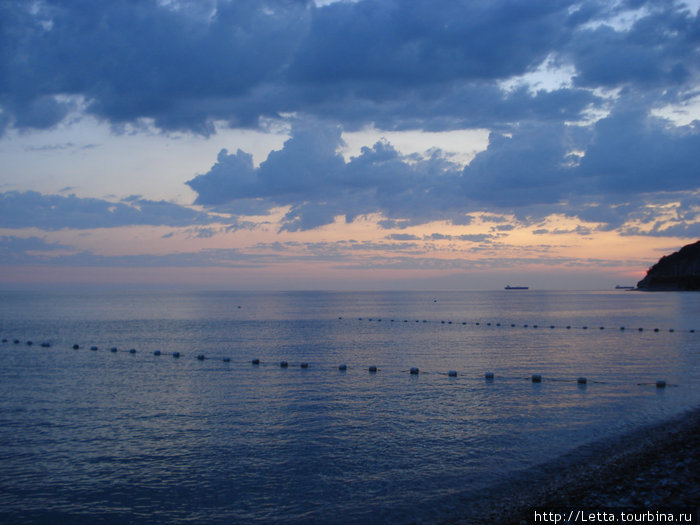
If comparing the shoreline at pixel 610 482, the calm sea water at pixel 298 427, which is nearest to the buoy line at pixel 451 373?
the calm sea water at pixel 298 427

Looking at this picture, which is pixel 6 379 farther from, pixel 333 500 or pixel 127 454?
pixel 333 500

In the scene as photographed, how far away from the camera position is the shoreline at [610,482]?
1352cm

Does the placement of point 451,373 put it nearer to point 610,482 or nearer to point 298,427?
point 298,427

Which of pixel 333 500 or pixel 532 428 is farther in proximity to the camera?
pixel 532 428

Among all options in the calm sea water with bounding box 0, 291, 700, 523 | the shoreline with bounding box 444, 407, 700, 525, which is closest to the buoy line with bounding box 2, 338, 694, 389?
the calm sea water with bounding box 0, 291, 700, 523

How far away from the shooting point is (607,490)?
14523mm

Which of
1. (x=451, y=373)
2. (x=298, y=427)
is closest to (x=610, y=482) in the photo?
(x=298, y=427)

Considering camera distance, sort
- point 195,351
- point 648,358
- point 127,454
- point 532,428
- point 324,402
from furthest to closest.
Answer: point 195,351, point 648,358, point 324,402, point 532,428, point 127,454

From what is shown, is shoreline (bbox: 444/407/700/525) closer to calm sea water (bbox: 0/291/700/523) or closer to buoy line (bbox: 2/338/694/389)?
calm sea water (bbox: 0/291/700/523)

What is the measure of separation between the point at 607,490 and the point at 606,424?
9024 millimetres

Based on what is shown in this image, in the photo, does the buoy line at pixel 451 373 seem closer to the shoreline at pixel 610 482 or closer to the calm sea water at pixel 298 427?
the calm sea water at pixel 298 427

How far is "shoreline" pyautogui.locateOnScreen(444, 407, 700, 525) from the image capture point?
13.5 metres

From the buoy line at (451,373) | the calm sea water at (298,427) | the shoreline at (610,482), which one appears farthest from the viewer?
the buoy line at (451,373)

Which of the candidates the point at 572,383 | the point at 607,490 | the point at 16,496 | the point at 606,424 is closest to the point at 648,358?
the point at 572,383
